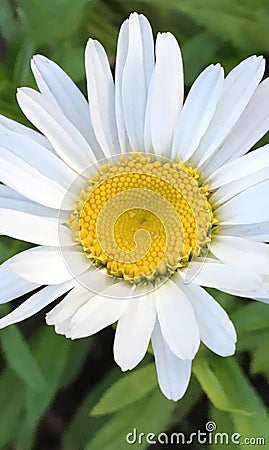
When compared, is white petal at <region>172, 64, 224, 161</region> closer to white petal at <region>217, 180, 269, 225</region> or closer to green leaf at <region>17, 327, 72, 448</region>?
white petal at <region>217, 180, 269, 225</region>

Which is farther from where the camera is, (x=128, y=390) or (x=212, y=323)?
(x=128, y=390)

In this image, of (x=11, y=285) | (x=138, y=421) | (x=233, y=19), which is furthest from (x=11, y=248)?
(x=233, y=19)

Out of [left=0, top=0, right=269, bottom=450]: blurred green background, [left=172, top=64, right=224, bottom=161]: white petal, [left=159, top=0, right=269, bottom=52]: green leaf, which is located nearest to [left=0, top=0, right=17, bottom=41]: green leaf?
[left=0, top=0, right=269, bottom=450]: blurred green background

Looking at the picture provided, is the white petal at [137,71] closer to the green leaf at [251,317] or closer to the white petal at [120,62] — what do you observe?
the white petal at [120,62]

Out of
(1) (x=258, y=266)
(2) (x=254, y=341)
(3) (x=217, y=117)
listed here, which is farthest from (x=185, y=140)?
(2) (x=254, y=341)

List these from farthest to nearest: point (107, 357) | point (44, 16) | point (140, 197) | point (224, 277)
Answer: point (107, 357), point (44, 16), point (140, 197), point (224, 277)

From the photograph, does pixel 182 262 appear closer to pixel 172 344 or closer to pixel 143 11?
pixel 172 344

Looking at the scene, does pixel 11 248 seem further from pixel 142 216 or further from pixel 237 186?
pixel 237 186
